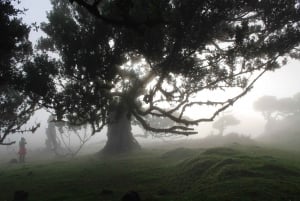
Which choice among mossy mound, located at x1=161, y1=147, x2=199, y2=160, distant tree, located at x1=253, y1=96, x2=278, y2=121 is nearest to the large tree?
mossy mound, located at x1=161, y1=147, x2=199, y2=160

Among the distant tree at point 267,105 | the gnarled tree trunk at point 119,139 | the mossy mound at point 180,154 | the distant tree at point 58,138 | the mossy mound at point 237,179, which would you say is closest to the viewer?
the mossy mound at point 237,179

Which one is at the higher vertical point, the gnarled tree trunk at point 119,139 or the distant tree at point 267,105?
the distant tree at point 267,105

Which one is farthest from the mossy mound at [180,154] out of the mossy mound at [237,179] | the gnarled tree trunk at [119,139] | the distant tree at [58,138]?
the distant tree at [58,138]

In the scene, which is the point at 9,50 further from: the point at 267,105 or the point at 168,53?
the point at 267,105

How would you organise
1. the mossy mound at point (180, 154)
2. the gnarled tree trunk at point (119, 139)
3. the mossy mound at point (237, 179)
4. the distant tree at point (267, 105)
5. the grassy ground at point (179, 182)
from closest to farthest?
the mossy mound at point (237, 179), the grassy ground at point (179, 182), the mossy mound at point (180, 154), the gnarled tree trunk at point (119, 139), the distant tree at point (267, 105)

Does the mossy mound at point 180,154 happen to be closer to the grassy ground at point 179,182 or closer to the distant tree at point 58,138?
the grassy ground at point 179,182

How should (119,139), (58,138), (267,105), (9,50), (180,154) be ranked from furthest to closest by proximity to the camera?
(267,105) → (58,138) → (119,139) → (180,154) → (9,50)

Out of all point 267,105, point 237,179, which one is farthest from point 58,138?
point 267,105

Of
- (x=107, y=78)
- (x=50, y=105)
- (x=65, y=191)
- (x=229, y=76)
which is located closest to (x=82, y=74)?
(x=107, y=78)

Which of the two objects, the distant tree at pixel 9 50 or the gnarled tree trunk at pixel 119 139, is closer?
the distant tree at pixel 9 50

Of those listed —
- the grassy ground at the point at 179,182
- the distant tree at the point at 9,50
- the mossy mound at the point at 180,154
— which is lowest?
the grassy ground at the point at 179,182

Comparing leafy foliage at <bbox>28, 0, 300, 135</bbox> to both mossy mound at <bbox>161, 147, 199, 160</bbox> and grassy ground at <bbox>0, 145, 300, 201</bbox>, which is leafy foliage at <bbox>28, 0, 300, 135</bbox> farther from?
mossy mound at <bbox>161, 147, 199, 160</bbox>

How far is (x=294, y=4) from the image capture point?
65.4 ft

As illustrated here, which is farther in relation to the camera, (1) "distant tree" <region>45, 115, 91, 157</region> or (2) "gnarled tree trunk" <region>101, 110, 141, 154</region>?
(1) "distant tree" <region>45, 115, 91, 157</region>
